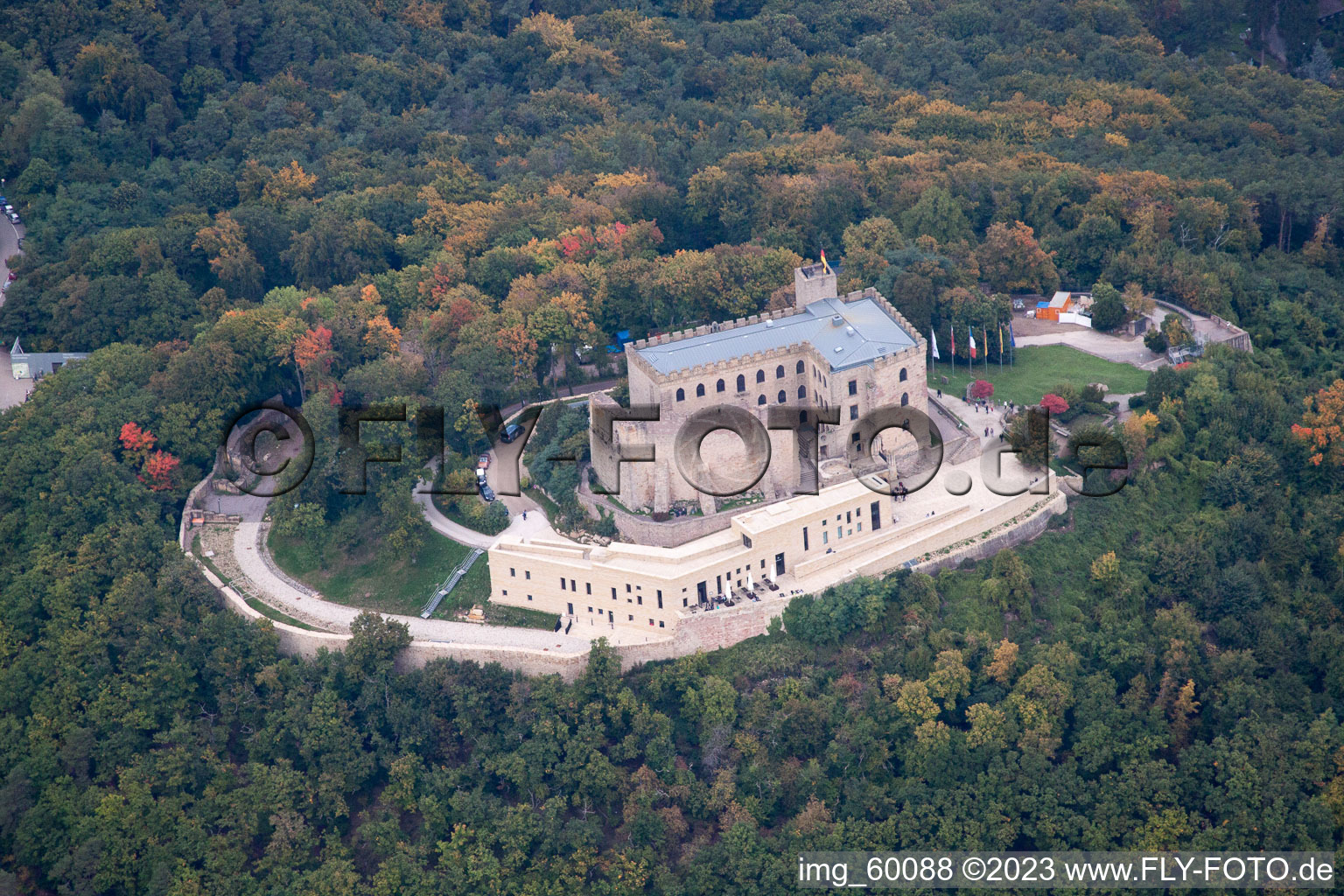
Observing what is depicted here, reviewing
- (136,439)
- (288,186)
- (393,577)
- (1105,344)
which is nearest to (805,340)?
(1105,344)

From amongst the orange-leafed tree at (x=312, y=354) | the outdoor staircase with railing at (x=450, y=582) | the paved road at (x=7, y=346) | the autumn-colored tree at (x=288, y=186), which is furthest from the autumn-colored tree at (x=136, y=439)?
the autumn-colored tree at (x=288, y=186)

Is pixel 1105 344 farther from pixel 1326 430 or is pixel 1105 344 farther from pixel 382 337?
pixel 382 337

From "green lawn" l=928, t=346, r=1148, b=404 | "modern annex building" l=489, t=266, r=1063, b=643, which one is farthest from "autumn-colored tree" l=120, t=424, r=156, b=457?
"green lawn" l=928, t=346, r=1148, b=404

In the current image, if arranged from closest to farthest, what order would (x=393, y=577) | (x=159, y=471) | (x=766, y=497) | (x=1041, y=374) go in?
(x=766, y=497)
(x=393, y=577)
(x=159, y=471)
(x=1041, y=374)

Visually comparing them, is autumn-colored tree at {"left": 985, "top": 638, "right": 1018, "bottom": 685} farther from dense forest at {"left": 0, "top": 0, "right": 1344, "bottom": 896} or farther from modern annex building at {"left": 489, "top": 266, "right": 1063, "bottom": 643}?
modern annex building at {"left": 489, "top": 266, "right": 1063, "bottom": 643}

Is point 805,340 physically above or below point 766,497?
above

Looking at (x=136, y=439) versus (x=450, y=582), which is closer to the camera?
(x=450, y=582)
